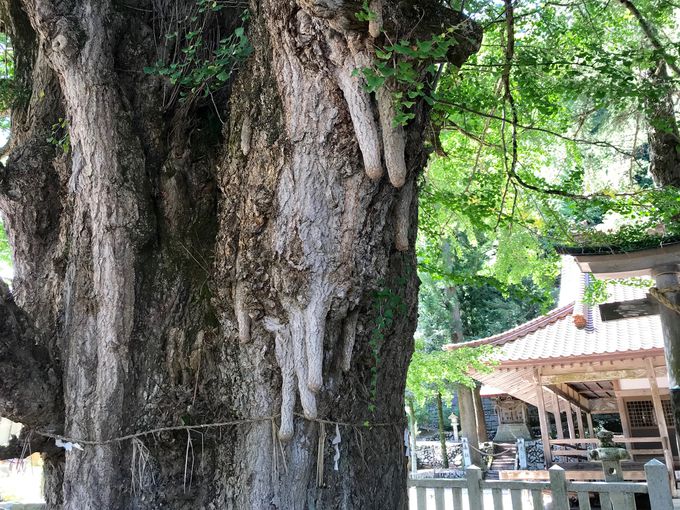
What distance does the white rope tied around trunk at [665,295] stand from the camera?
5.39 meters

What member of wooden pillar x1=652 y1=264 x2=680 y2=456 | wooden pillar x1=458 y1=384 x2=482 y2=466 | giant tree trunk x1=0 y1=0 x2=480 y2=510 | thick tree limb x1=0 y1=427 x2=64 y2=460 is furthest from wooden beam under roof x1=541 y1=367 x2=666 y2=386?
thick tree limb x1=0 y1=427 x2=64 y2=460

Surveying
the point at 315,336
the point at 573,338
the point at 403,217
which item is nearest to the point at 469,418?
the point at 573,338

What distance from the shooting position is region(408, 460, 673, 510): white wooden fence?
201 inches

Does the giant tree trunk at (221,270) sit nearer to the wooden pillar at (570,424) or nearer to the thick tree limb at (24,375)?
the thick tree limb at (24,375)

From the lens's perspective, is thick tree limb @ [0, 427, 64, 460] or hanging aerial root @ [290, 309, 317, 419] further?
thick tree limb @ [0, 427, 64, 460]

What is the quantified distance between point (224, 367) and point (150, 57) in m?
2.07

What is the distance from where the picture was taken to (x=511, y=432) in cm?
2241

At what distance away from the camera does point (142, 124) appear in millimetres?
3559

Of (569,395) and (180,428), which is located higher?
(569,395)

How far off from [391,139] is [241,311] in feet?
3.72

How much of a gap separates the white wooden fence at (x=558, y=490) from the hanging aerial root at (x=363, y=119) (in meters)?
4.15

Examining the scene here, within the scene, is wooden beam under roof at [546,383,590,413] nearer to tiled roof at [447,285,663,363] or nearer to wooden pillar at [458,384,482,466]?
tiled roof at [447,285,663,363]

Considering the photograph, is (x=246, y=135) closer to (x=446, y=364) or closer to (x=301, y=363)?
(x=301, y=363)

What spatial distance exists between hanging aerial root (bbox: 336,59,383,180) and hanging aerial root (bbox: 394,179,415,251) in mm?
417
